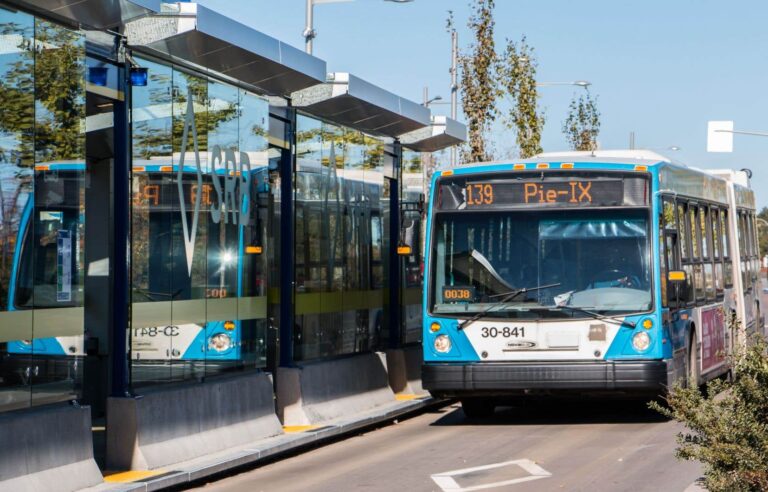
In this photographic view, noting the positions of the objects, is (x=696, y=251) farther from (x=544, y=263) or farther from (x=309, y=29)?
(x=309, y=29)

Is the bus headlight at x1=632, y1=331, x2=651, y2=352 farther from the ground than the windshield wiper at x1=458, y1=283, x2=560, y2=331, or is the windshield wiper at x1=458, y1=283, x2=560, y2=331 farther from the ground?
the windshield wiper at x1=458, y1=283, x2=560, y2=331

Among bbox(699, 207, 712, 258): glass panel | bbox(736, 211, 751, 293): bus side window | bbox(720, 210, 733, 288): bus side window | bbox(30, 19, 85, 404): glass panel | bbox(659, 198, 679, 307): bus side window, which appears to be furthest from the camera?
bbox(736, 211, 751, 293): bus side window

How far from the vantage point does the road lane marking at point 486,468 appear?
12.0 metres

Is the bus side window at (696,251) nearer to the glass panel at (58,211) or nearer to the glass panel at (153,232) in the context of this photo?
the glass panel at (153,232)

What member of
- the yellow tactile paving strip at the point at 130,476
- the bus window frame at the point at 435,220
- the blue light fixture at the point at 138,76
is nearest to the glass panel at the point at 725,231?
the bus window frame at the point at 435,220

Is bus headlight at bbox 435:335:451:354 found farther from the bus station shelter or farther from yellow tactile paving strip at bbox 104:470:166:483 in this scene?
yellow tactile paving strip at bbox 104:470:166:483

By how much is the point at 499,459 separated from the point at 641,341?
3.50 m

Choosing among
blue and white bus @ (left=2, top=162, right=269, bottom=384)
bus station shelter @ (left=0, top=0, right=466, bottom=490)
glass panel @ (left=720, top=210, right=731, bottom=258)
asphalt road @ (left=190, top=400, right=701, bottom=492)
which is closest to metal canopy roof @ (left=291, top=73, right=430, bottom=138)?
bus station shelter @ (left=0, top=0, right=466, bottom=490)

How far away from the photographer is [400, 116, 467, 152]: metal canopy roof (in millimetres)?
21875

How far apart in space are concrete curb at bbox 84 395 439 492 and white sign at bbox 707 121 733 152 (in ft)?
123

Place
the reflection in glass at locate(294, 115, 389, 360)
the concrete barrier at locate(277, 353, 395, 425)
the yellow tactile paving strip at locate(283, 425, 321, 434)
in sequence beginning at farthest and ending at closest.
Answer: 1. the reflection in glass at locate(294, 115, 389, 360)
2. the concrete barrier at locate(277, 353, 395, 425)
3. the yellow tactile paving strip at locate(283, 425, 321, 434)

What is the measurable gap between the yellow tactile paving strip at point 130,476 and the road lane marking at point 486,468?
2.44m

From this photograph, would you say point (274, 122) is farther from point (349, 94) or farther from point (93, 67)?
point (93, 67)

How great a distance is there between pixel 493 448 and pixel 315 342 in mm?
3514
